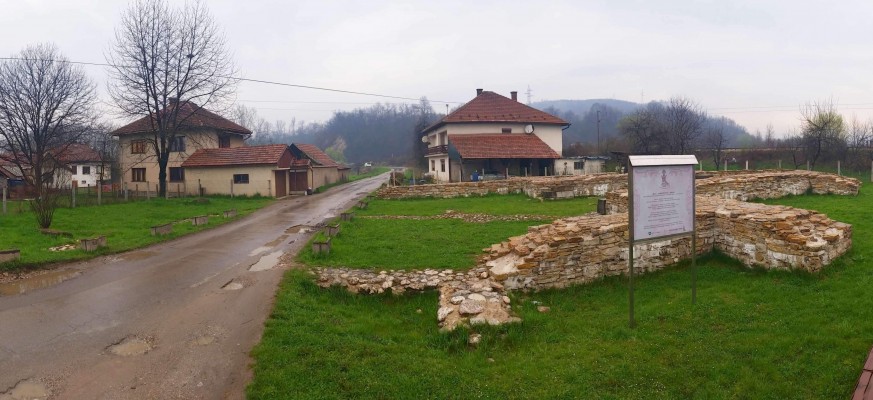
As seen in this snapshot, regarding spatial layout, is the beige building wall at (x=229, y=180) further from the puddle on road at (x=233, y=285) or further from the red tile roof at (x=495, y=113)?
the puddle on road at (x=233, y=285)

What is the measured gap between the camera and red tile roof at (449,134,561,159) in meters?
36.5

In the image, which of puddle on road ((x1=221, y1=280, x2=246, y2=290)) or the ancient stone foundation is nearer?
the ancient stone foundation

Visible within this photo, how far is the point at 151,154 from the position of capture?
3612cm

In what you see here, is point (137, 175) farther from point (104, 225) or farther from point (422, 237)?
point (422, 237)

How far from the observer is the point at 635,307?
7590 mm

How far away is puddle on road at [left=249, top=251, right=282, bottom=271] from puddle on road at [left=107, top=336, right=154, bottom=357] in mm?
4032

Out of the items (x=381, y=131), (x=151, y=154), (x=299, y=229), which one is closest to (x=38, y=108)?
(x=151, y=154)

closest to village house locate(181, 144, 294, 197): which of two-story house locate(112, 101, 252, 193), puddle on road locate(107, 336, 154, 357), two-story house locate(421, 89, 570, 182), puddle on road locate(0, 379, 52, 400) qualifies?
two-story house locate(112, 101, 252, 193)

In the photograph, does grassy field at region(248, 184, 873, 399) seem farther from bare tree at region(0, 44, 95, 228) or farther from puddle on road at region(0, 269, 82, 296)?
bare tree at region(0, 44, 95, 228)

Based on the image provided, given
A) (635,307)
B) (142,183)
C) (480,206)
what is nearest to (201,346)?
(635,307)

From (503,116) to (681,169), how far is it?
3541 centimetres

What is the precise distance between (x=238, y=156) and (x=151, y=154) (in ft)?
27.7

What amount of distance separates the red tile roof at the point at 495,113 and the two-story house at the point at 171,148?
17.6 m

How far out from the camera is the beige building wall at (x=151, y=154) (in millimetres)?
35969
